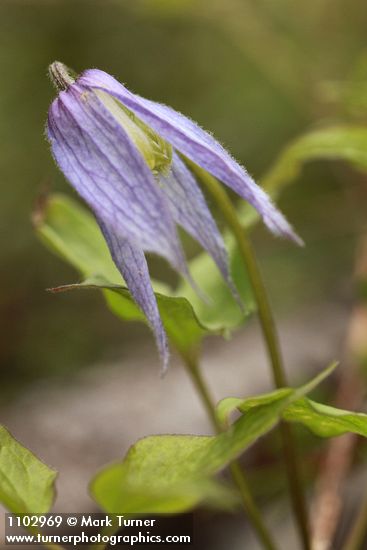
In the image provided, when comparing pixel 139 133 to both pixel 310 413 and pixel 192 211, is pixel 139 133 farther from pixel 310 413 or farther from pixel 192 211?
pixel 310 413

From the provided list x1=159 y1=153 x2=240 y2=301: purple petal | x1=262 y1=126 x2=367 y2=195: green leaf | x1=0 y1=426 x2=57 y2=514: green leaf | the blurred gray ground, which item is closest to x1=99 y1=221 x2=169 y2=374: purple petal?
x1=159 y1=153 x2=240 y2=301: purple petal

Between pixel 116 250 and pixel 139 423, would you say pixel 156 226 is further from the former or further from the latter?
pixel 139 423

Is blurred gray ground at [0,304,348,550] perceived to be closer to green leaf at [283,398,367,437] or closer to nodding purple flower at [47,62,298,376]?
green leaf at [283,398,367,437]

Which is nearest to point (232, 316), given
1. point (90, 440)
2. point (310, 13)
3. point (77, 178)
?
point (77, 178)

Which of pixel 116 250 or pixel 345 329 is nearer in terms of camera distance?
pixel 116 250

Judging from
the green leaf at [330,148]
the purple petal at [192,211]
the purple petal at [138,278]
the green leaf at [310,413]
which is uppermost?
the green leaf at [330,148]

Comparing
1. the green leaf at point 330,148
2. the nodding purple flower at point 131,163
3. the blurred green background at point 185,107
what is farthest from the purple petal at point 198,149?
the blurred green background at point 185,107

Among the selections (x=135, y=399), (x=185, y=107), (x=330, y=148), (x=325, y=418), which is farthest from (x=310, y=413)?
(x=185, y=107)

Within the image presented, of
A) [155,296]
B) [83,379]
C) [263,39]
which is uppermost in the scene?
[263,39]

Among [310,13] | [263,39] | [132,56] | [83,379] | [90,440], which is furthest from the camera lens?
[132,56]

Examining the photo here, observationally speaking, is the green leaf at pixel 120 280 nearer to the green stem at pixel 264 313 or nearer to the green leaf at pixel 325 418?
the green stem at pixel 264 313
